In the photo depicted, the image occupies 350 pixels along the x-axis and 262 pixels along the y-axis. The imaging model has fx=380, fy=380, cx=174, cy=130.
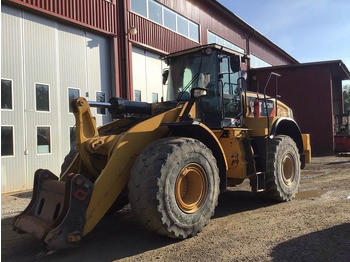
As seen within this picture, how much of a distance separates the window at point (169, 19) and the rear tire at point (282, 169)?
37.3 ft

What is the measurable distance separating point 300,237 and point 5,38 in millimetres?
9579

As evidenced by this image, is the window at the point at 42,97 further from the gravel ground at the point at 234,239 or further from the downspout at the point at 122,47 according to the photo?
the gravel ground at the point at 234,239

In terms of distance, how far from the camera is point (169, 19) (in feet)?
58.9

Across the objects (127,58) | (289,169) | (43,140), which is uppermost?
(127,58)

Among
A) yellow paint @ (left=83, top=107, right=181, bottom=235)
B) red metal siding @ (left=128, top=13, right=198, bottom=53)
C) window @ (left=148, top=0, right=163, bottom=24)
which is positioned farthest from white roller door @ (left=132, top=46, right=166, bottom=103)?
yellow paint @ (left=83, top=107, right=181, bottom=235)

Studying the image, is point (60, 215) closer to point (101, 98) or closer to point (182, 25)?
point (101, 98)

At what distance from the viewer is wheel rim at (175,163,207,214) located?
5492 mm

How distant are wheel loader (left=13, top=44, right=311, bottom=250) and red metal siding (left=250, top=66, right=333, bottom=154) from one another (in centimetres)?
1484

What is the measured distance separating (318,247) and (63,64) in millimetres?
10323

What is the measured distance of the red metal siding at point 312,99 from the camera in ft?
70.9

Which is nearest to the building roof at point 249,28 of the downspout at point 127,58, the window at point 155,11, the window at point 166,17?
the window at point 166,17

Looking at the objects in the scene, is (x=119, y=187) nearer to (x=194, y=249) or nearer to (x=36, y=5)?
(x=194, y=249)

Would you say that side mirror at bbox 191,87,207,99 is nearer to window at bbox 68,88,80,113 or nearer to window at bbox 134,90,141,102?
window at bbox 68,88,80,113

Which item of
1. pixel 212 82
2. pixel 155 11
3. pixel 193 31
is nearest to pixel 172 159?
pixel 212 82
